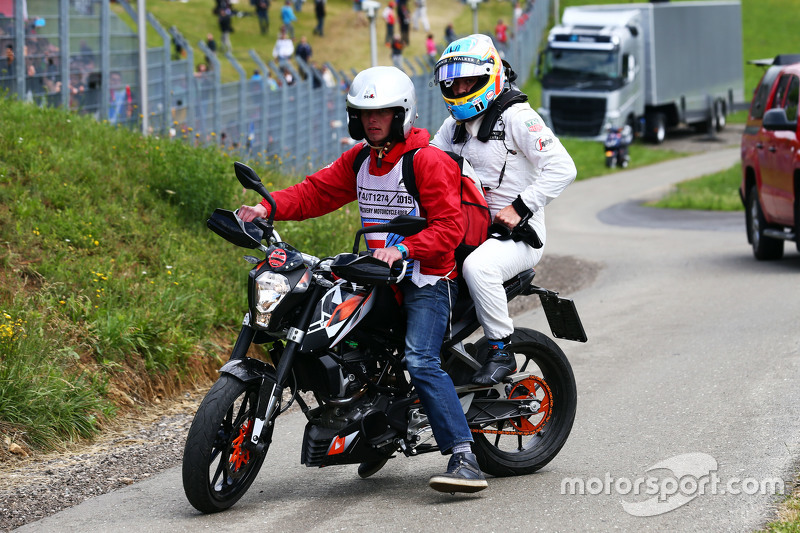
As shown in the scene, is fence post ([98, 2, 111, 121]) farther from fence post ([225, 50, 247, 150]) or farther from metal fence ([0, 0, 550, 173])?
fence post ([225, 50, 247, 150])

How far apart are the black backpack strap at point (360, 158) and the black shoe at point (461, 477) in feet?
4.89

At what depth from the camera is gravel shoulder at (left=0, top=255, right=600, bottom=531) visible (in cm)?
571

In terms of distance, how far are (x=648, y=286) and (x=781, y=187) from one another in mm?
2006

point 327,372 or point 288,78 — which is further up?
point 288,78

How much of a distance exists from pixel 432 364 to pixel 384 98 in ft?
4.16

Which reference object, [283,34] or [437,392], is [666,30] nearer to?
[283,34]

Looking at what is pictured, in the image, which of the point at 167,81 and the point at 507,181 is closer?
the point at 507,181

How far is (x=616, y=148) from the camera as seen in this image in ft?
108

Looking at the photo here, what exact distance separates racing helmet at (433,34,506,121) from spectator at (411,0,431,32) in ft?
159

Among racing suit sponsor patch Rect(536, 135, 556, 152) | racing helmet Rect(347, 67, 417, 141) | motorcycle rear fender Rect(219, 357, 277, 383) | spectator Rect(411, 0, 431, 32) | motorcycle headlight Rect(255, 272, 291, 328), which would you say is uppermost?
spectator Rect(411, 0, 431, 32)

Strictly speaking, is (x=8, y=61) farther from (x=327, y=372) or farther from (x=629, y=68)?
(x=629, y=68)

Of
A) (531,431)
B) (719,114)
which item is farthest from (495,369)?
(719,114)

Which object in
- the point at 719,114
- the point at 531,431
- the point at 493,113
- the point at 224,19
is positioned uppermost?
the point at 224,19

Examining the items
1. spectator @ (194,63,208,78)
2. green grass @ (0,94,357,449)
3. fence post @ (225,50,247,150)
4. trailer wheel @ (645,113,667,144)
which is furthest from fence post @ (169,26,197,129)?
trailer wheel @ (645,113,667,144)
